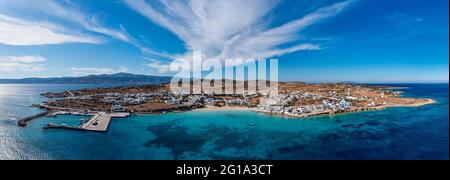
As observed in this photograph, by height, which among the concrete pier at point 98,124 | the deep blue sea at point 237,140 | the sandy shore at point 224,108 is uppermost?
the sandy shore at point 224,108

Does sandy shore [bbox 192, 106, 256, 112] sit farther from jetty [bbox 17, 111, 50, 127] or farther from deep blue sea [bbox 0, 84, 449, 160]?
jetty [bbox 17, 111, 50, 127]

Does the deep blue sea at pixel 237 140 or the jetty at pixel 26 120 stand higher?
the jetty at pixel 26 120

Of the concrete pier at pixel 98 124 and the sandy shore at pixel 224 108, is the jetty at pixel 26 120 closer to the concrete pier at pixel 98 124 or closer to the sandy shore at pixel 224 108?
the concrete pier at pixel 98 124

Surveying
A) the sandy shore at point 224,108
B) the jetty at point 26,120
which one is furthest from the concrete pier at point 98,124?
the sandy shore at point 224,108

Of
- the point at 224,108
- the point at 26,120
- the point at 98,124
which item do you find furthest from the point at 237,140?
the point at 26,120

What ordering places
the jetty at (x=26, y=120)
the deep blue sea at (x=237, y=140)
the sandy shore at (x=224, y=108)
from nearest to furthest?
the deep blue sea at (x=237, y=140) → the jetty at (x=26, y=120) → the sandy shore at (x=224, y=108)
